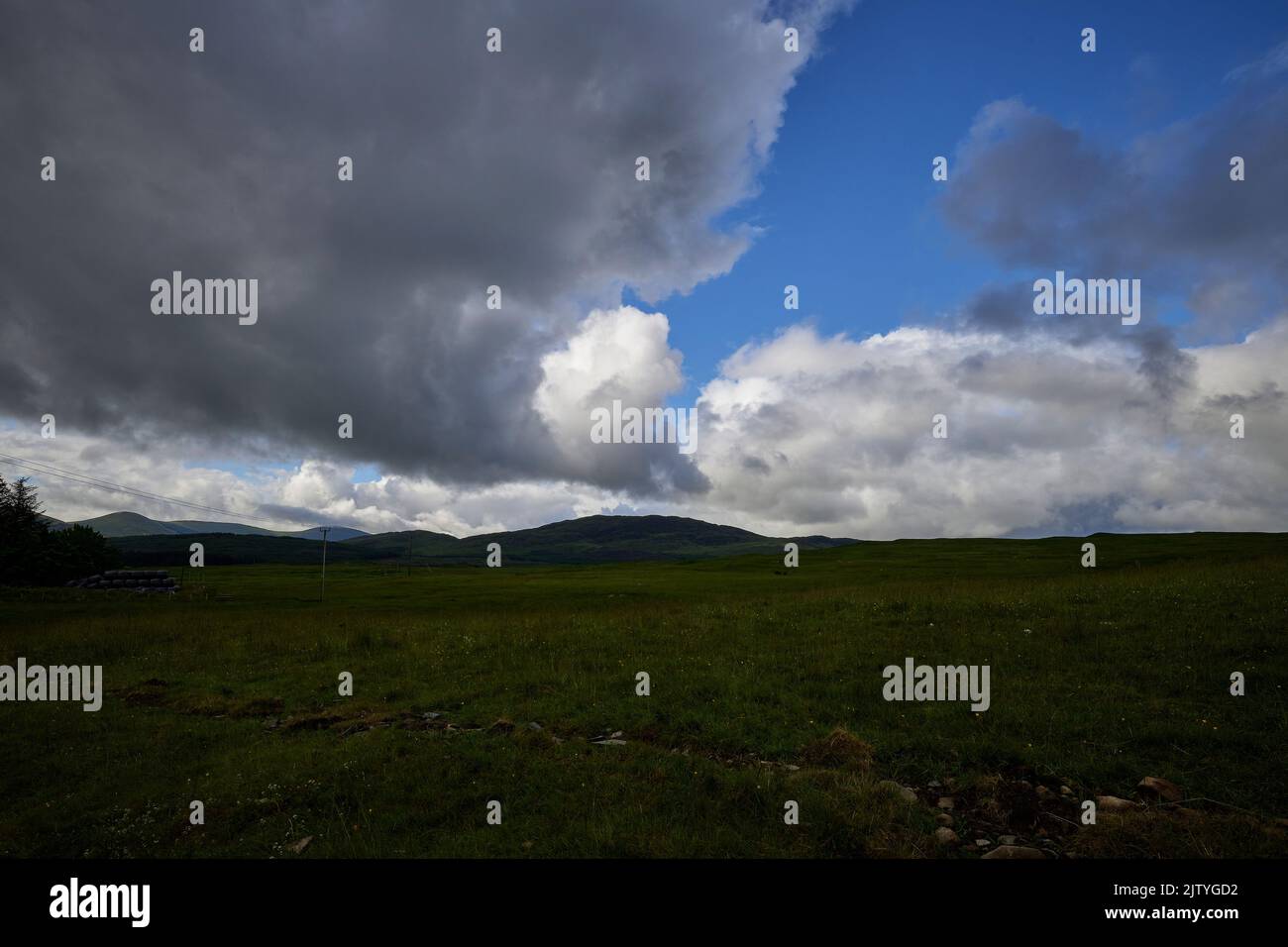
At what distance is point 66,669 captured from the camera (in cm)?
2378

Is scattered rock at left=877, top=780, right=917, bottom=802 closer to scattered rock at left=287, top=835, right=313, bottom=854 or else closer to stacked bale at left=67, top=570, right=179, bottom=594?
scattered rock at left=287, top=835, right=313, bottom=854

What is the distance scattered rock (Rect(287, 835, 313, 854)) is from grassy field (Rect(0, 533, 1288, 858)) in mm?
171

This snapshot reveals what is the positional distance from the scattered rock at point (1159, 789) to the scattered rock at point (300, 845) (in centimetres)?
1347

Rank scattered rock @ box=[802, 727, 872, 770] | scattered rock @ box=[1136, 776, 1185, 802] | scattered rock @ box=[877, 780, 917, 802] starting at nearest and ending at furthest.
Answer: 1. scattered rock @ box=[1136, 776, 1185, 802]
2. scattered rock @ box=[877, 780, 917, 802]
3. scattered rock @ box=[802, 727, 872, 770]

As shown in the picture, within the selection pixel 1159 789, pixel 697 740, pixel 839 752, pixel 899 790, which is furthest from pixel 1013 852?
pixel 697 740

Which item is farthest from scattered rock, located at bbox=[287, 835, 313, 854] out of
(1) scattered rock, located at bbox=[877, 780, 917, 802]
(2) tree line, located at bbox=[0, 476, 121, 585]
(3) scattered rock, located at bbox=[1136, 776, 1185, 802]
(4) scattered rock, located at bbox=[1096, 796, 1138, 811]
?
(2) tree line, located at bbox=[0, 476, 121, 585]

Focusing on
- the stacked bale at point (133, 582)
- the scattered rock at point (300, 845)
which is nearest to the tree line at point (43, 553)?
the stacked bale at point (133, 582)

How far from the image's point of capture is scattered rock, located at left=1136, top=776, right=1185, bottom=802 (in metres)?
9.26

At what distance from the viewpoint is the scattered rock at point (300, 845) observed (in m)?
8.87

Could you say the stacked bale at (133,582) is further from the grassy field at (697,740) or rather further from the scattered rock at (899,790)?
the scattered rock at (899,790)

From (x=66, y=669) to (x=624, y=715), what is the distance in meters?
25.1
